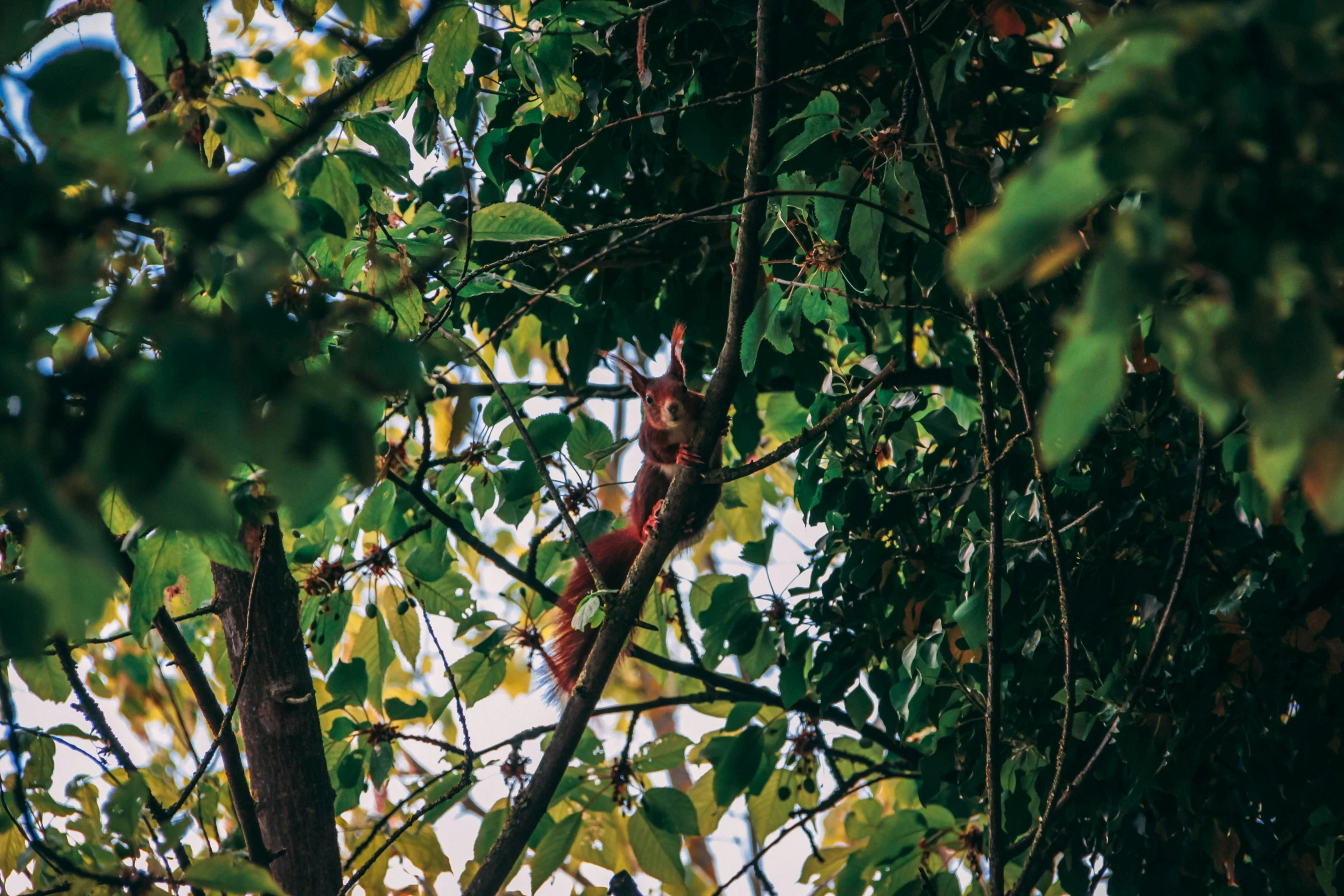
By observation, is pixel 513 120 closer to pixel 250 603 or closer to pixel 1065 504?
pixel 250 603

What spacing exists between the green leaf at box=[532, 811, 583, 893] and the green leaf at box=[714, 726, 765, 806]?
34 centimetres

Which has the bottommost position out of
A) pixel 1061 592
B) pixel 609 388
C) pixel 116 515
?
pixel 1061 592

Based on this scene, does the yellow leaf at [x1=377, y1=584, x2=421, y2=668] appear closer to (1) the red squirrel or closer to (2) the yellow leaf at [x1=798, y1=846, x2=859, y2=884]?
(1) the red squirrel

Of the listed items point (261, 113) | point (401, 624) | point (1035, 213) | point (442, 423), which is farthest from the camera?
point (442, 423)

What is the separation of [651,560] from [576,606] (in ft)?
2.18

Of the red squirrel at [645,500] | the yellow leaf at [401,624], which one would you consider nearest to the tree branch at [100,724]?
the yellow leaf at [401,624]

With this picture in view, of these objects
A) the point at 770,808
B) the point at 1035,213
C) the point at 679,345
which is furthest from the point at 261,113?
the point at 770,808

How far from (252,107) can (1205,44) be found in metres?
1.06

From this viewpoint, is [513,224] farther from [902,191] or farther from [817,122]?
[902,191]

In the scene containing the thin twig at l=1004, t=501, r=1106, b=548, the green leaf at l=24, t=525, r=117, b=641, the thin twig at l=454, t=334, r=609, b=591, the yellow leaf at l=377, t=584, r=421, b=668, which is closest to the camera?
the green leaf at l=24, t=525, r=117, b=641

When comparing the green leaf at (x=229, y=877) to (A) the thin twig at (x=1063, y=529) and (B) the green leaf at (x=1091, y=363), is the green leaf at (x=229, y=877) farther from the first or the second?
(A) the thin twig at (x=1063, y=529)

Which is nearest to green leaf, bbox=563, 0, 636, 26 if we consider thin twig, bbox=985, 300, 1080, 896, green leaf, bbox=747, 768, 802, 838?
thin twig, bbox=985, 300, 1080, 896

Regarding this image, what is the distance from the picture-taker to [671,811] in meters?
2.55

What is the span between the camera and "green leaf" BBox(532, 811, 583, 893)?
7.99 feet
